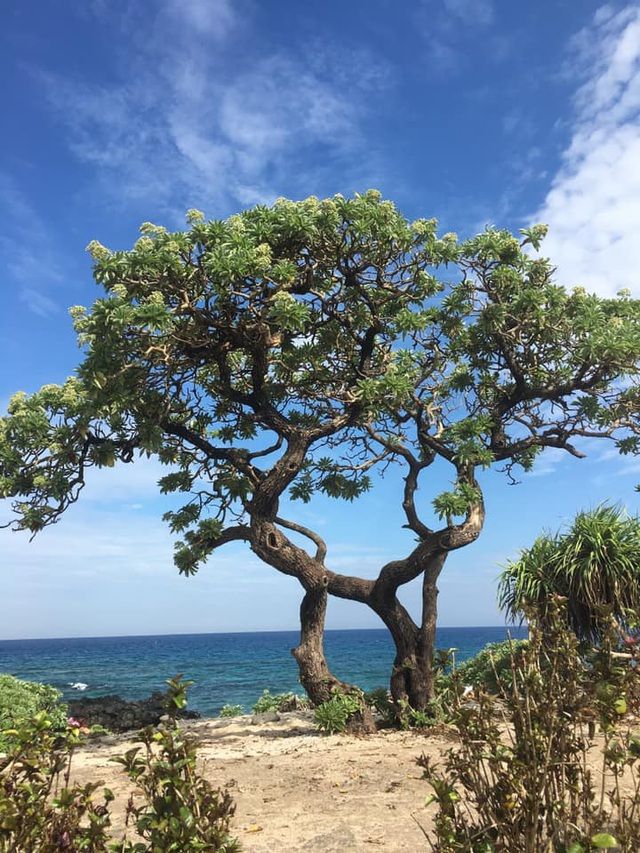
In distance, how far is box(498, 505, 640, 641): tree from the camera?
12234 mm

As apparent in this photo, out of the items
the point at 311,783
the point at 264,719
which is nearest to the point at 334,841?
the point at 311,783

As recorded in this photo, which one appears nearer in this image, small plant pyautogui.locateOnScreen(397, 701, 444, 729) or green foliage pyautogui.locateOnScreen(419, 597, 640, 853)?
green foliage pyautogui.locateOnScreen(419, 597, 640, 853)

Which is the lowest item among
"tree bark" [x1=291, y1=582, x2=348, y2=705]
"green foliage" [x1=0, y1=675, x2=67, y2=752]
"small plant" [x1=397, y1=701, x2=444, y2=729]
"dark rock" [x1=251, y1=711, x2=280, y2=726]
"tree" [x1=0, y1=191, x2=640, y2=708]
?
"dark rock" [x1=251, y1=711, x2=280, y2=726]

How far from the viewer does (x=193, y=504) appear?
41.5ft

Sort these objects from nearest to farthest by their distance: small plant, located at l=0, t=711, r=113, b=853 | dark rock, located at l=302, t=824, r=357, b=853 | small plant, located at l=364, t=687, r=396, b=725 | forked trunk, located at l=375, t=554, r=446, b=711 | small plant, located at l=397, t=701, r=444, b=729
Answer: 1. small plant, located at l=0, t=711, r=113, b=853
2. dark rock, located at l=302, t=824, r=357, b=853
3. small plant, located at l=397, t=701, r=444, b=729
4. small plant, located at l=364, t=687, r=396, b=725
5. forked trunk, located at l=375, t=554, r=446, b=711

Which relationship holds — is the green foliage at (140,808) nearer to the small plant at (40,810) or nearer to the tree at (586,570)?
the small plant at (40,810)

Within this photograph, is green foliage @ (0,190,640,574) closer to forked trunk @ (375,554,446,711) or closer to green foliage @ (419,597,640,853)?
forked trunk @ (375,554,446,711)

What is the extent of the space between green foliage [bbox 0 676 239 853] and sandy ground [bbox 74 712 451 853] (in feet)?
1.84

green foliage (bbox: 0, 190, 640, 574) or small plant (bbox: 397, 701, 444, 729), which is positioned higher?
green foliage (bbox: 0, 190, 640, 574)

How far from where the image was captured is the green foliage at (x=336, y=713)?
11250 millimetres

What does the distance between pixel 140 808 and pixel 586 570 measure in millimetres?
11091

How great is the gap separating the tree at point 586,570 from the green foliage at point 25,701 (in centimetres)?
854

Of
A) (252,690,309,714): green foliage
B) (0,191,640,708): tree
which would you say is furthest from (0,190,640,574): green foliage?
(252,690,309,714): green foliage

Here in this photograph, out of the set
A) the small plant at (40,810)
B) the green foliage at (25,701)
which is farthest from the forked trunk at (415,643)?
the small plant at (40,810)
